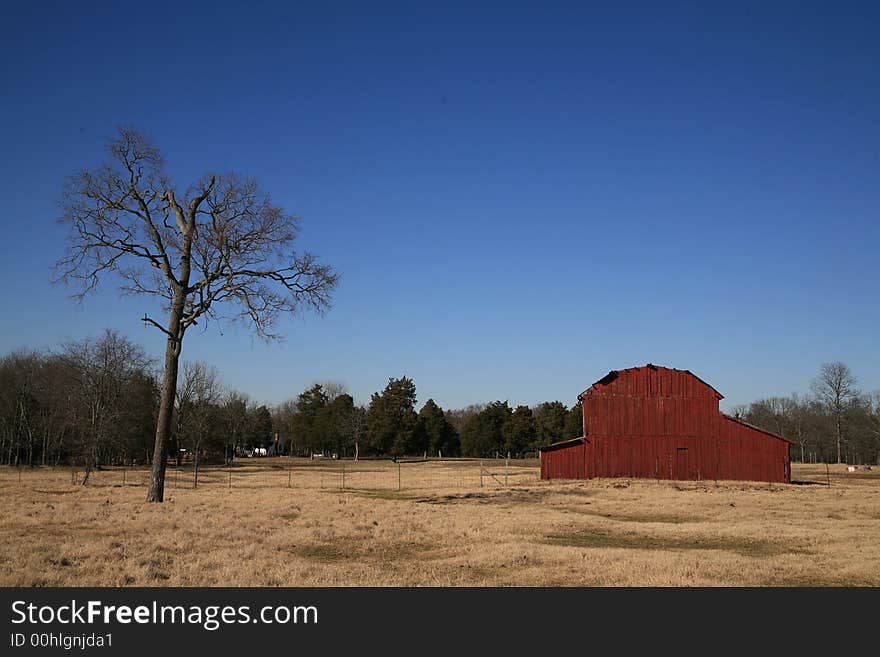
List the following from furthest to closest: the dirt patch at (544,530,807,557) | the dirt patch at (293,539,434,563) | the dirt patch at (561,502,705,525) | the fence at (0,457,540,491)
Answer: the fence at (0,457,540,491) < the dirt patch at (561,502,705,525) < the dirt patch at (544,530,807,557) < the dirt patch at (293,539,434,563)

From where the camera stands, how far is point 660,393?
188ft

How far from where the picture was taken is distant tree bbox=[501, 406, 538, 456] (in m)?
124

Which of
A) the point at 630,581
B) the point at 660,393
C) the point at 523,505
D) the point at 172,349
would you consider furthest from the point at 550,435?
the point at 630,581

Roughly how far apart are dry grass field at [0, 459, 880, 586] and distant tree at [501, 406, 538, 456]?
87217mm

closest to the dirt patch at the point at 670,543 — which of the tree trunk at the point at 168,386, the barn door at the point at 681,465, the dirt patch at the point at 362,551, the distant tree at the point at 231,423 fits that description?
the dirt patch at the point at 362,551

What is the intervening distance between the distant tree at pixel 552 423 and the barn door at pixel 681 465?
224 ft

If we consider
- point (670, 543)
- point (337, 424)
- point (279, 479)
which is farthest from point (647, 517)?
point (337, 424)

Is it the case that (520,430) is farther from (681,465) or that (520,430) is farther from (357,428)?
(681,465)

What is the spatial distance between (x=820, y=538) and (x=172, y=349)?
78.4 ft

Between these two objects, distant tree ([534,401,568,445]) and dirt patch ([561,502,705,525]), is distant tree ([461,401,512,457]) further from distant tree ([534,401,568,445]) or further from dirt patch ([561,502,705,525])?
dirt patch ([561,502,705,525])

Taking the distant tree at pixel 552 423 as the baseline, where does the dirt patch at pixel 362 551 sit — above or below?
below

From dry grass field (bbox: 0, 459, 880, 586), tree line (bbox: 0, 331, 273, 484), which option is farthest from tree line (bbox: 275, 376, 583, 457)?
dry grass field (bbox: 0, 459, 880, 586)

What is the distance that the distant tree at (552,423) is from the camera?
4931 inches

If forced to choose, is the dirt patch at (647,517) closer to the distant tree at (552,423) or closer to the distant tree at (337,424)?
the distant tree at (337,424)
